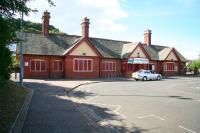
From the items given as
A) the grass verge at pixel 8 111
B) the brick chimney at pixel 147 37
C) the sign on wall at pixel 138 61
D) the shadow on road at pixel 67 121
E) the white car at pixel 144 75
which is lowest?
the shadow on road at pixel 67 121

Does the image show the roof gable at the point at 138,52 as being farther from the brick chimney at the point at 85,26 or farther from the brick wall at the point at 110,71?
the brick chimney at the point at 85,26

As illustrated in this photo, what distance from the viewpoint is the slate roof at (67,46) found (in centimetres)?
3925

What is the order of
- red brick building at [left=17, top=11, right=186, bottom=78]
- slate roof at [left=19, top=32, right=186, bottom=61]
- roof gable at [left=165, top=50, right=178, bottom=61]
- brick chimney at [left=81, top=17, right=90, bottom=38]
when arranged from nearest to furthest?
1. red brick building at [left=17, top=11, right=186, bottom=78]
2. slate roof at [left=19, top=32, right=186, bottom=61]
3. brick chimney at [left=81, top=17, right=90, bottom=38]
4. roof gable at [left=165, top=50, right=178, bottom=61]

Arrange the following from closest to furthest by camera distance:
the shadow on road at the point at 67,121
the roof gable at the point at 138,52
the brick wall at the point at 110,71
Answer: the shadow on road at the point at 67,121
the brick wall at the point at 110,71
the roof gable at the point at 138,52

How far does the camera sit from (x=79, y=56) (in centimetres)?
4097

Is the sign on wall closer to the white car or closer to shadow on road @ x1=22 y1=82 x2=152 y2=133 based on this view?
the white car

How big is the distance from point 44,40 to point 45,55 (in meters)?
3.08

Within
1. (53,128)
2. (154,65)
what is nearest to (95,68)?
(154,65)

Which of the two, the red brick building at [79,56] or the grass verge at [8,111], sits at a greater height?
the red brick building at [79,56]

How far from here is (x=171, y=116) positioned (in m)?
12.6

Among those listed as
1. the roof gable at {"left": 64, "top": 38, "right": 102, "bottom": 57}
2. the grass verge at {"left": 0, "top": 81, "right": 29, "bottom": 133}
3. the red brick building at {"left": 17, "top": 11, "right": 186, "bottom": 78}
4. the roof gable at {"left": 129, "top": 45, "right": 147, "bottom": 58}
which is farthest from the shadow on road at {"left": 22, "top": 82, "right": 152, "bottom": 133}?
the roof gable at {"left": 129, "top": 45, "right": 147, "bottom": 58}

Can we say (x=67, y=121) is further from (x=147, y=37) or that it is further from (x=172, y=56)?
(x=172, y=56)

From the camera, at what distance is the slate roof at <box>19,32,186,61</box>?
129 ft

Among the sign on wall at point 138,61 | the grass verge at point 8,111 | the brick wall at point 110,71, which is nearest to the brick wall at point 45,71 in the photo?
the brick wall at point 110,71
